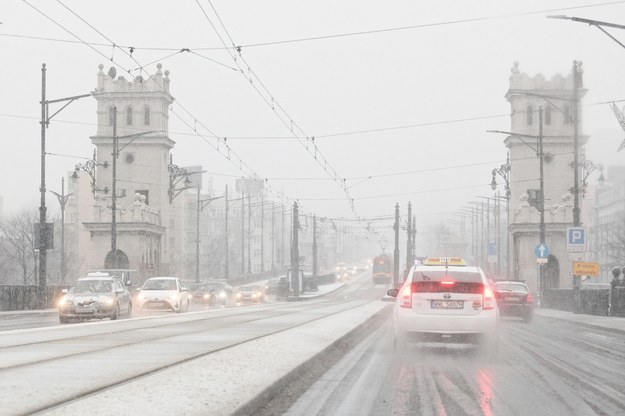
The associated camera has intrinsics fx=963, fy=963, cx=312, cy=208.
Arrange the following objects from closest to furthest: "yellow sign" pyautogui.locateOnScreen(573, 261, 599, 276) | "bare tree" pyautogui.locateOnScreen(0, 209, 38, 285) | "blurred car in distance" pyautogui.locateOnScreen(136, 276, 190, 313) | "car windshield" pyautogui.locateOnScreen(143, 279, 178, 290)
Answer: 1. "yellow sign" pyautogui.locateOnScreen(573, 261, 599, 276)
2. "blurred car in distance" pyautogui.locateOnScreen(136, 276, 190, 313)
3. "car windshield" pyautogui.locateOnScreen(143, 279, 178, 290)
4. "bare tree" pyautogui.locateOnScreen(0, 209, 38, 285)

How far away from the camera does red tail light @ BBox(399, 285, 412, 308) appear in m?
16.6

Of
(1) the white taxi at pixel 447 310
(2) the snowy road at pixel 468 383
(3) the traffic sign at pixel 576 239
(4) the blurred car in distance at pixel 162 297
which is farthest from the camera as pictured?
(4) the blurred car in distance at pixel 162 297

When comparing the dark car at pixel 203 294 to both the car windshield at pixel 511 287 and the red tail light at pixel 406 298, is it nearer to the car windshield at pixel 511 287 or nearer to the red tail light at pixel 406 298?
the car windshield at pixel 511 287

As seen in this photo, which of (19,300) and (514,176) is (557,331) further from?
(514,176)

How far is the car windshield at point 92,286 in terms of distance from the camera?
97.3 ft

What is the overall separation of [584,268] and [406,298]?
736 inches

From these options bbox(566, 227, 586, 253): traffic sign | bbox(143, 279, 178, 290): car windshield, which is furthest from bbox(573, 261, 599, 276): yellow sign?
bbox(143, 279, 178, 290): car windshield

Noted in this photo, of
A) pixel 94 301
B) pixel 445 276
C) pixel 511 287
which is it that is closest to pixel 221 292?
pixel 511 287

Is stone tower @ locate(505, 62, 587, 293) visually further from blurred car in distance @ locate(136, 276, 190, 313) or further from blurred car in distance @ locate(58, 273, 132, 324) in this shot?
blurred car in distance @ locate(58, 273, 132, 324)

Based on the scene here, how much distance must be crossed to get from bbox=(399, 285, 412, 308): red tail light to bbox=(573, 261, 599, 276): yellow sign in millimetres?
18100

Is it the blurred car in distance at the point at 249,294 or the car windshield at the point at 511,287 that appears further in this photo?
the blurred car in distance at the point at 249,294

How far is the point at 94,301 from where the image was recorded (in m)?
28.6

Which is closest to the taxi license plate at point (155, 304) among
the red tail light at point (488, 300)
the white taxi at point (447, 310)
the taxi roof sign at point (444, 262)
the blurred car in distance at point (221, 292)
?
the blurred car in distance at point (221, 292)

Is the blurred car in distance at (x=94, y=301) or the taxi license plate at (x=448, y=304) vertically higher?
the taxi license plate at (x=448, y=304)
